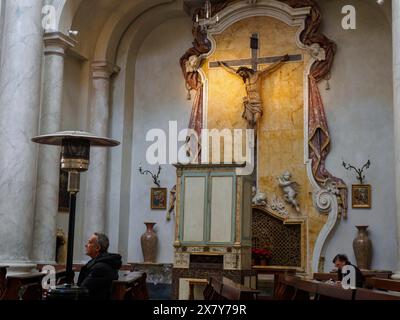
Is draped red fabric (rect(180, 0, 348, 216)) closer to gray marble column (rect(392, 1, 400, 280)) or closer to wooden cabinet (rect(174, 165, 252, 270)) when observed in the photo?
wooden cabinet (rect(174, 165, 252, 270))

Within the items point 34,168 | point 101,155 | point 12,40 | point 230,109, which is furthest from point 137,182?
point 12,40

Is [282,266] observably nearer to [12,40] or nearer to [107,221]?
[107,221]

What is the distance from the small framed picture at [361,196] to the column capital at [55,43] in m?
6.70

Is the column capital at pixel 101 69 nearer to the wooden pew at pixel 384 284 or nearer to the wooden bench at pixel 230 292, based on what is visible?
the wooden bench at pixel 230 292

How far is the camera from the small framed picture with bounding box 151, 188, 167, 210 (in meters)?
14.9

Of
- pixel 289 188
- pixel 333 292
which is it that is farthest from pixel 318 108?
pixel 333 292

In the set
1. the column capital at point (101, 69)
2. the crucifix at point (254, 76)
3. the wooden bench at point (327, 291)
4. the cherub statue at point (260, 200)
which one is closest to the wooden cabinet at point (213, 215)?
the wooden bench at point (327, 291)

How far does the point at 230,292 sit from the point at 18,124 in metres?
7.01

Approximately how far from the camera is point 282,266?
1348 cm

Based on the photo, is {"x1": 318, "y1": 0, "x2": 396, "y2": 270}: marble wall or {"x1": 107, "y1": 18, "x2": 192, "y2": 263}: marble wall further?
{"x1": 107, "y1": 18, "x2": 192, "y2": 263}: marble wall

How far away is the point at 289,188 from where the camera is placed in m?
13.6

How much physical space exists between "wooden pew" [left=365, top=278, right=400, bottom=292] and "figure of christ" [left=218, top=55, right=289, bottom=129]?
5.66 meters

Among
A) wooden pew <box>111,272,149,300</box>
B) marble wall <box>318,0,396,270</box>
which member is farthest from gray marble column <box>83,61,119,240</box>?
wooden pew <box>111,272,149,300</box>
